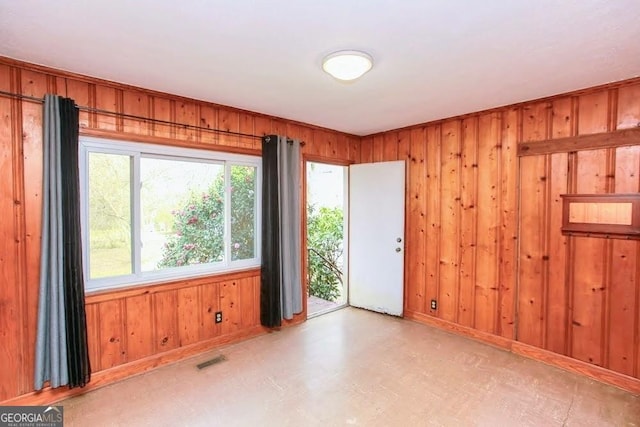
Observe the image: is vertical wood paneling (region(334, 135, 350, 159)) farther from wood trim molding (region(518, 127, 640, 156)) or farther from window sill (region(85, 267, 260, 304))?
wood trim molding (region(518, 127, 640, 156))

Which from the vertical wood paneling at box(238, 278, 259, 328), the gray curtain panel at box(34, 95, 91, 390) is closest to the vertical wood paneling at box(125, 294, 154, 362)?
the gray curtain panel at box(34, 95, 91, 390)

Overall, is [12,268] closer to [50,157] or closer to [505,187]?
[50,157]

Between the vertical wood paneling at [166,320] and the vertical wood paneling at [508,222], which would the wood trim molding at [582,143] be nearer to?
the vertical wood paneling at [508,222]

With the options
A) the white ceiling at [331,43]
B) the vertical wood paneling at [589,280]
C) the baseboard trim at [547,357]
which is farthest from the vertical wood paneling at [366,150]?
the vertical wood paneling at [589,280]

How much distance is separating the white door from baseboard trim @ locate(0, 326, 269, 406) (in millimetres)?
1522

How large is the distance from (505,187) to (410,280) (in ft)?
5.24

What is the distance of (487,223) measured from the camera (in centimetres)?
334

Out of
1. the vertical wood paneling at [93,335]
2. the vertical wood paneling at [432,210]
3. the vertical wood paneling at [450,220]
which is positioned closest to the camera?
the vertical wood paneling at [93,335]

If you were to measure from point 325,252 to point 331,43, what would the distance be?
160 inches

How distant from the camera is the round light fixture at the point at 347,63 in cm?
199

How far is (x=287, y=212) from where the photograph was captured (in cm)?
358

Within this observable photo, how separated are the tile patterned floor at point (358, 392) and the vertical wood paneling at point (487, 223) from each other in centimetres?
38

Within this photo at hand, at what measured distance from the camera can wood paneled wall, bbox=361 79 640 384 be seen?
8.34 ft

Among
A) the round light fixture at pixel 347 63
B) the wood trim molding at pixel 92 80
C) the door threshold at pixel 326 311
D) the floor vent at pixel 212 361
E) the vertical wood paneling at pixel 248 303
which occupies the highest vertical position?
the wood trim molding at pixel 92 80
